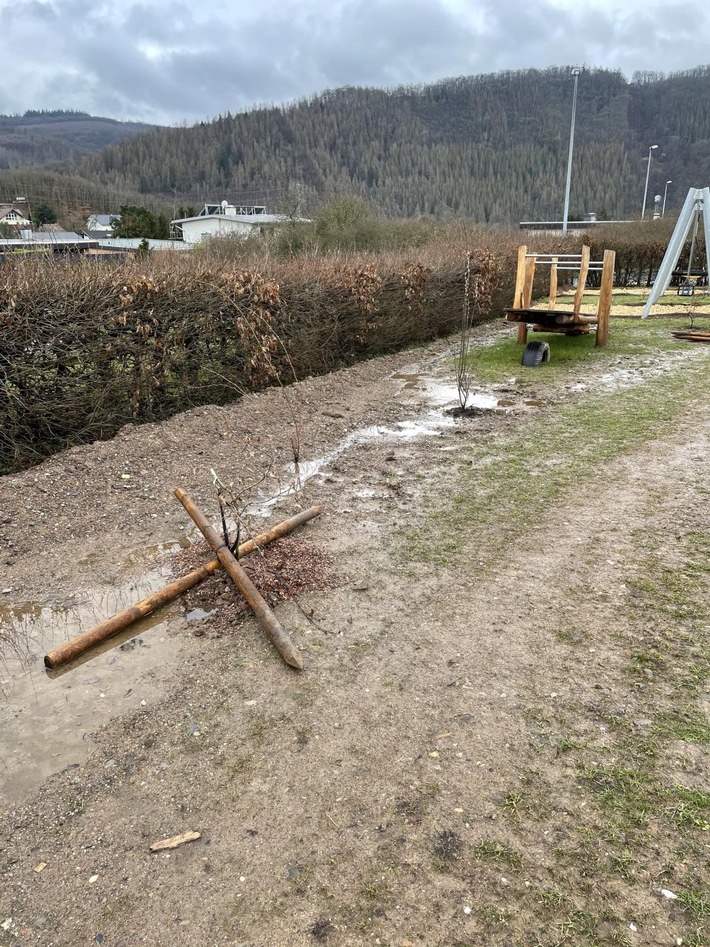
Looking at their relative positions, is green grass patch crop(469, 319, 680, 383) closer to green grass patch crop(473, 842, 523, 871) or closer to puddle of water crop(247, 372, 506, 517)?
puddle of water crop(247, 372, 506, 517)

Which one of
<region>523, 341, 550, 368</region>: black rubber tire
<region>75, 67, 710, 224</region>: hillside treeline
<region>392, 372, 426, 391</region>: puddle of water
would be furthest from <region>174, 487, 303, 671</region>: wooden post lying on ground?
<region>75, 67, 710, 224</region>: hillside treeline

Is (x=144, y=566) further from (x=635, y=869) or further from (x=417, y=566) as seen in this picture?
(x=635, y=869)

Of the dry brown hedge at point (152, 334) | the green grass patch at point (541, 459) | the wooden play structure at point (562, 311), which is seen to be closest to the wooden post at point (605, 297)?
the wooden play structure at point (562, 311)

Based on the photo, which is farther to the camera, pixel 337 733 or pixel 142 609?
pixel 142 609

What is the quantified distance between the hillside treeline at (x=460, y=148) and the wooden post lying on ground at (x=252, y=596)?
259ft

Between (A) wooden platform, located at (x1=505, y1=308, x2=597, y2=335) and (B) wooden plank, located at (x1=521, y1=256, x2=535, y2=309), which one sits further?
(B) wooden plank, located at (x1=521, y1=256, x2=535, y2=309)

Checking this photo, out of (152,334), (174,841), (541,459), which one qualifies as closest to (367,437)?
(541,459)

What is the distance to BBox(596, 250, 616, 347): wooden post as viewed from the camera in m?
10.9

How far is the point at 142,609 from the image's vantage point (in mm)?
3533

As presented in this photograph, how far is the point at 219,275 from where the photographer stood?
7480 mm

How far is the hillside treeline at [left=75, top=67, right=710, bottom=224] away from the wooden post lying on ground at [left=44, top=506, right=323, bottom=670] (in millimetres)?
78908

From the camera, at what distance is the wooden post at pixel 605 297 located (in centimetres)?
1092

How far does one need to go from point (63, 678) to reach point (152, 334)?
4376mm

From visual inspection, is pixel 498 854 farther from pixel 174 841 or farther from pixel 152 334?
pixel 152 334
